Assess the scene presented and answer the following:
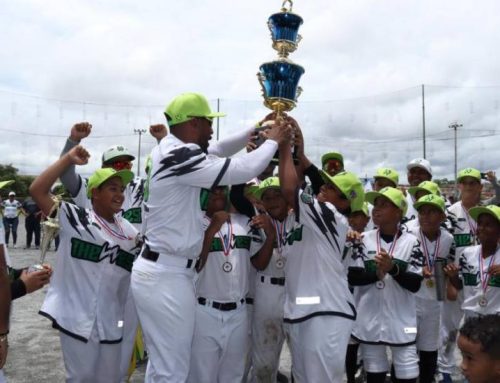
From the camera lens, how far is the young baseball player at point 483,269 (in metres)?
5.30

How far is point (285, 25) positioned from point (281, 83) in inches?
25.9

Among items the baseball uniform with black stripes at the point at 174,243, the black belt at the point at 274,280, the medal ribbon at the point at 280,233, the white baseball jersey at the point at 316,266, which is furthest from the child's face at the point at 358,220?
the baseball uniform with black stripes at the point at 174,243

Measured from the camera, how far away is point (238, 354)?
4.50 m

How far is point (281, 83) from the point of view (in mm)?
4652

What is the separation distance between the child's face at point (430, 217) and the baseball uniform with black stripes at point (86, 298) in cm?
349

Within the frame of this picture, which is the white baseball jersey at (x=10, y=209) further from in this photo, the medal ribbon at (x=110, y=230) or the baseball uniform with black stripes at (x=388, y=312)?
the baseball uniform with black stripes at (x=388, y=312)

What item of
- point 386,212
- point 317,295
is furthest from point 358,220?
point 317,295

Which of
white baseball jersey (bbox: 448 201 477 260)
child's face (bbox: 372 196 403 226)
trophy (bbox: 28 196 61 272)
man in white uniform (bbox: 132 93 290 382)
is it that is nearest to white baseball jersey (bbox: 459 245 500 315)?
white baseball jersey (bbox: 448 201 477 260)

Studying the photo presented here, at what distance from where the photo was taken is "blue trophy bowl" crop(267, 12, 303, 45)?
4848 mm

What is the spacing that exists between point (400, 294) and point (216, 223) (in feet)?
6.83

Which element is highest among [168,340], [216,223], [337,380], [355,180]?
[355,180]

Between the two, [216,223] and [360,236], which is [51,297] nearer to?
[216,223]

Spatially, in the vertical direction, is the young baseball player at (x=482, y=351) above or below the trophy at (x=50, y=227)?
below

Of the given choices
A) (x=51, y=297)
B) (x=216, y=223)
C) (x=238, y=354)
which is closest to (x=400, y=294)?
(x=238, y=354)
